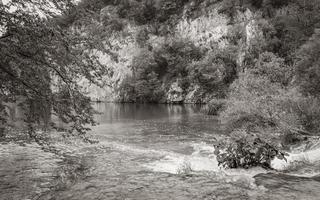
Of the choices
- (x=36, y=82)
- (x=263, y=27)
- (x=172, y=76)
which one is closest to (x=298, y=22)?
(x=263, y=27)

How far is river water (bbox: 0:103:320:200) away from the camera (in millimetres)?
8188

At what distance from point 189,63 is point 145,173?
55.8 metres

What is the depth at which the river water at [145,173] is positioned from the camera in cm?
819

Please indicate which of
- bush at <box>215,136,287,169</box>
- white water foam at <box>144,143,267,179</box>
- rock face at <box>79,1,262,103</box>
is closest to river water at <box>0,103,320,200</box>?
white water foam at <box>144,143,267,179</box>

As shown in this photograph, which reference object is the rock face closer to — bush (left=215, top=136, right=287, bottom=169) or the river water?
the river water

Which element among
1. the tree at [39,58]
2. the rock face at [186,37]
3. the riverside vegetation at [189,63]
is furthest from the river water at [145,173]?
the rock face at [186,37]

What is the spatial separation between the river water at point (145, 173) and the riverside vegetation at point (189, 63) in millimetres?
1538

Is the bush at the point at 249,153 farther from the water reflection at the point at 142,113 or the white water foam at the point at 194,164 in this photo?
the water reflection at the point at 142,113

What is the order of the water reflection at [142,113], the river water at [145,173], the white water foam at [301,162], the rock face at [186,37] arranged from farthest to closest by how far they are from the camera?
the rock face at [186,37] → the water reflection at [142,113] → the white water foam at [301,162] → the river water at [145,173]

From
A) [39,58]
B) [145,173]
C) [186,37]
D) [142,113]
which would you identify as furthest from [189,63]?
[39,58]

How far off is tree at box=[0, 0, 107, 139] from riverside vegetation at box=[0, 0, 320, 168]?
1.1 inches

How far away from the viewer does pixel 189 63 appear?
65062 millimetres

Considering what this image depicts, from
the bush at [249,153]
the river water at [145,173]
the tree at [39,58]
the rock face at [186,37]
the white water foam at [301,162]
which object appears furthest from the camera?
the rock face at [186,37]

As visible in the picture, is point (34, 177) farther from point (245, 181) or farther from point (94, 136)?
point (94, 136)
